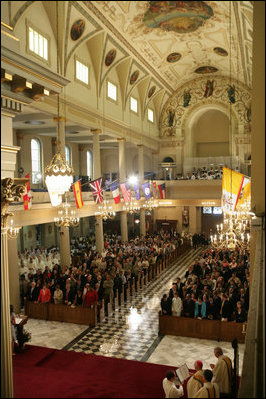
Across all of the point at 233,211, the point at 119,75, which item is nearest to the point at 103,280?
Result: the point at 233,211

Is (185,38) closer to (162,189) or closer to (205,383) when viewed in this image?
(162,189)

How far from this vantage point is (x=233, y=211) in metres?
12.0

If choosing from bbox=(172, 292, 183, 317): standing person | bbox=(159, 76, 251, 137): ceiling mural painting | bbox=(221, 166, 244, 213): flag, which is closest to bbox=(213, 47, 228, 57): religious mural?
bbox=(159, 76, 251, 137): ceiling mural painting

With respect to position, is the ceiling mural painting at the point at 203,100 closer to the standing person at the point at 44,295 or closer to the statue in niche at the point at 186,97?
the statue in niche at the point at 186,97

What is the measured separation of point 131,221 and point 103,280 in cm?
1912

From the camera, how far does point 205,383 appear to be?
17.6ft

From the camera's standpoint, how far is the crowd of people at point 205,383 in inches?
209

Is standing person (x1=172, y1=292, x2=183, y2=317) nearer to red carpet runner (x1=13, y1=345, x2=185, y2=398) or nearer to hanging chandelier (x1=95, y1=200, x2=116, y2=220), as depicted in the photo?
red carpet runner (x1=13, y1=345, x2=185, y2=398)

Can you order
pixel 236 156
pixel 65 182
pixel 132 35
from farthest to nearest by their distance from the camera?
pixel 236 156
pixel 132 35
pixel 65 182

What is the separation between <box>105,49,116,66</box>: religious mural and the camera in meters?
19.2

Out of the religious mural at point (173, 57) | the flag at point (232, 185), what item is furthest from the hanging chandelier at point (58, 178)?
the religious mural at point (173, 57)

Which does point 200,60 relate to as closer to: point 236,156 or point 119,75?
point 119,75

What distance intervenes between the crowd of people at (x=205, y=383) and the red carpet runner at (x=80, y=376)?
49 cm

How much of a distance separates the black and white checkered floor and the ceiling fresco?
976 centimetres
